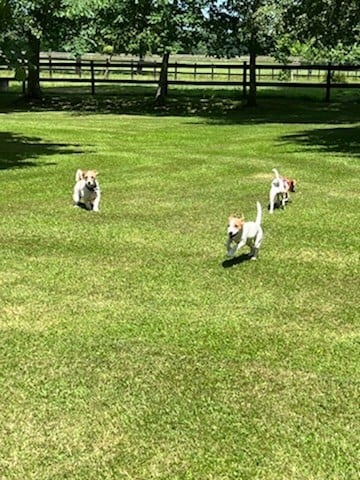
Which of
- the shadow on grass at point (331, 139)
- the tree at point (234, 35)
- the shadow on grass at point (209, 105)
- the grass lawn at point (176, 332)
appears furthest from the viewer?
the tree at point (234, 35)

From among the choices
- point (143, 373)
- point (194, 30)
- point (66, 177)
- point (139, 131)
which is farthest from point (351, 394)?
point (194, 30)

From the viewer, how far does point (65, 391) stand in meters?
5.16

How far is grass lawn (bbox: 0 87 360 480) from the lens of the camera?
14.5ft

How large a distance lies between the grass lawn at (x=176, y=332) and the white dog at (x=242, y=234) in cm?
22

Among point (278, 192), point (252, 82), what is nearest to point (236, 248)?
point (278, 192)

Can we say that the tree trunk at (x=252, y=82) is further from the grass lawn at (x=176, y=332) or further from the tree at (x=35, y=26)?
the grass lawn at (x=176, y=332)

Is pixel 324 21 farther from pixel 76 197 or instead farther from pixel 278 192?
pixel 76 197

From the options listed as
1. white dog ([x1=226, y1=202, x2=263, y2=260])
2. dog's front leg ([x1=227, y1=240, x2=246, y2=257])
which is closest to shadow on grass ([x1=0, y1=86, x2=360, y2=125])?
white dog ([x1=226, y1=202, x2=263, y2=260])

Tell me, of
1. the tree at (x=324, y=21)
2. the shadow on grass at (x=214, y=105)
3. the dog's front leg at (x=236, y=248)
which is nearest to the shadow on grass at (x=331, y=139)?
the shadow on grass at (x=214, y=105)

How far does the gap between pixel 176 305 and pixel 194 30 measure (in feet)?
93.3

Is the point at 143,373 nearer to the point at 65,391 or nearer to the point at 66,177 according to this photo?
the point at 65,391

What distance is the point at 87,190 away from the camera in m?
10.7

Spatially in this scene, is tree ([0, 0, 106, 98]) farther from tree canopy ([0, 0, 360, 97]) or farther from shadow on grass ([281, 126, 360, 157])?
shadow on grass ([281, 126, 360, 157])

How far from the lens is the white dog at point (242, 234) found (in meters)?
7.47
